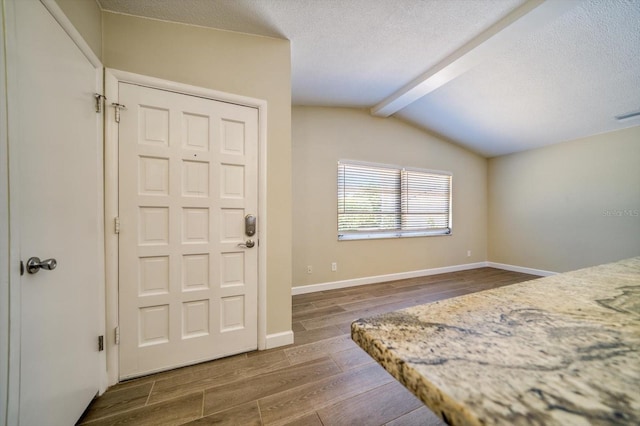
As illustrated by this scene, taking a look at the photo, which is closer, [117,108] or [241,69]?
[117,108]

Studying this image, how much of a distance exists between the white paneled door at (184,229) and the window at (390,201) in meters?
1.90

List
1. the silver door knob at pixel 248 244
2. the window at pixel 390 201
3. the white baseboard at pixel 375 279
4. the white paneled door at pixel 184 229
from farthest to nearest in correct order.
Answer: the window at pixel 390 201 < the white baseboard at pixel 375 279 < the silver door knob at pixel 248 244 < the white paneled door at pixel 184 229

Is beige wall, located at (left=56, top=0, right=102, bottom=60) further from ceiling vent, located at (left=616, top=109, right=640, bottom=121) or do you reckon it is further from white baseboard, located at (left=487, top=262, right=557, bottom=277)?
white baseboard, located at (left=487, top=262, right=557, bottom=277)

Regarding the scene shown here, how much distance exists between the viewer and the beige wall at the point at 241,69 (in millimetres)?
1567

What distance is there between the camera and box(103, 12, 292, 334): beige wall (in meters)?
1.57

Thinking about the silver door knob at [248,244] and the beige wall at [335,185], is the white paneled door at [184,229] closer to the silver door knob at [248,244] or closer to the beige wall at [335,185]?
the silver door knob at [248,244]

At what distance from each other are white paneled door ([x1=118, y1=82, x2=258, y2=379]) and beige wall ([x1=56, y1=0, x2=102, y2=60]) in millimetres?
256

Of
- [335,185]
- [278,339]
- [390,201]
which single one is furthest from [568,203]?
[278,339]

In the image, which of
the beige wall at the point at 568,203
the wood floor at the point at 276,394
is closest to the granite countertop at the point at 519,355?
the wood floor at the point at 276,394

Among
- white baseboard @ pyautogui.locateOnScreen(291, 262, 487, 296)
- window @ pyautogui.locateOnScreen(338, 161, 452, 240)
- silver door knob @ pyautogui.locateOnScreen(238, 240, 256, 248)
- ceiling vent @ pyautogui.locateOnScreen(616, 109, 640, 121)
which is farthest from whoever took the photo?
window @ pyautogui.locateOnScreen(338, 161, 452, 240)

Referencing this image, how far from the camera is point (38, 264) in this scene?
38.1 inches

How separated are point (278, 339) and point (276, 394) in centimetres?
50

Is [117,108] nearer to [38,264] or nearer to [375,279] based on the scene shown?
[38,264]

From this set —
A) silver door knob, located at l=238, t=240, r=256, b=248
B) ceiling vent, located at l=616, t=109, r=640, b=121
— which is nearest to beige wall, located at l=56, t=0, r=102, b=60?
silver door knob, located at l=238, t=240, r=256, b=248
